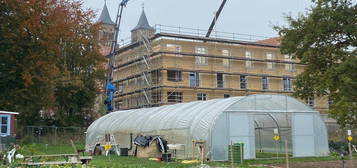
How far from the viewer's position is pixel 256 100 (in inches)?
974

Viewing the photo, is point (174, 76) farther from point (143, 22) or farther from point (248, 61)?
point (143, 22)

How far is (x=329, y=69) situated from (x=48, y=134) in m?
27.7

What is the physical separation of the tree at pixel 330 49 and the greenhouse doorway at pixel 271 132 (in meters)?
5.21

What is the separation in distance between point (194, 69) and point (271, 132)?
2278cm

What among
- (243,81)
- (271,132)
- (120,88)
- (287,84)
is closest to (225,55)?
(243,81)

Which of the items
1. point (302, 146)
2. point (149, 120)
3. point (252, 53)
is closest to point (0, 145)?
point (149, 120)

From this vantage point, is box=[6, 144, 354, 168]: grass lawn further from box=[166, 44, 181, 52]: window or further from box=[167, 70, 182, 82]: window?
box=[166, 44, 181, 52]: window

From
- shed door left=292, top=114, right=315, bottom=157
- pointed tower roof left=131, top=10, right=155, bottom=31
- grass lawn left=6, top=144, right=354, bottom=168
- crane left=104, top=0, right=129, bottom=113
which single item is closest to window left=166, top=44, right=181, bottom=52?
crane left=104, top=0, right=129, bottom=113

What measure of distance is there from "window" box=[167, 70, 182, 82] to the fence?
12.4 metres

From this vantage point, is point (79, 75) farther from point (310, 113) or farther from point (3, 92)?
point (310, 113)

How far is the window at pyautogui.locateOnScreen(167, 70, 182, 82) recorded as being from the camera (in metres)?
52.1

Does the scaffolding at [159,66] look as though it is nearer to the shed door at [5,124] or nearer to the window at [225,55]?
the window at [225,55]

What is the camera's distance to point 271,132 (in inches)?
1224

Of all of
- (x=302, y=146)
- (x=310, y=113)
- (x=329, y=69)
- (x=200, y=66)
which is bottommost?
(x=302, y=146)
